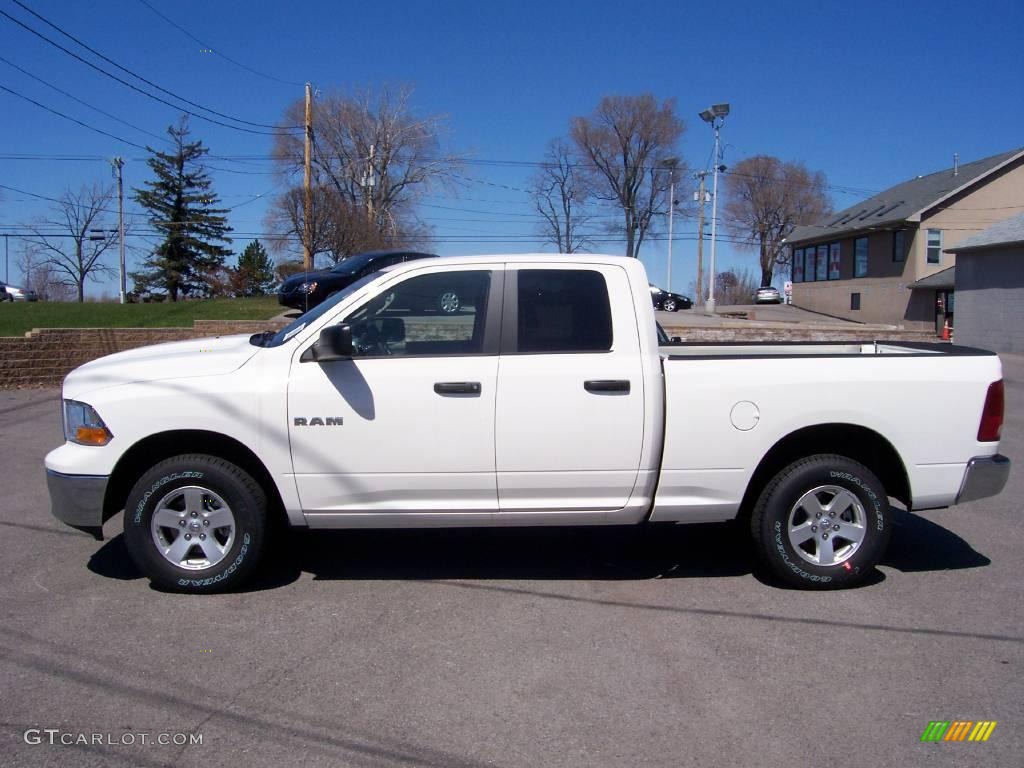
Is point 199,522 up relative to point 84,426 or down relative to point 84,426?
down

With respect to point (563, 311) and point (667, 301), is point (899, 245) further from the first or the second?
point (563, 311)

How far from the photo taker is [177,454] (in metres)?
5.30

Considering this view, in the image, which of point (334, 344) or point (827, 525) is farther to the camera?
point (827, 525)

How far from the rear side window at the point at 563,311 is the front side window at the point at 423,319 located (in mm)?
260

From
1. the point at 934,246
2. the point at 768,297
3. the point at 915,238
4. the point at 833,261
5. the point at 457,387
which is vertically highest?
the point at 915,238

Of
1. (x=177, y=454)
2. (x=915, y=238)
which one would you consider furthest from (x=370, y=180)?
(x=177, y=454)

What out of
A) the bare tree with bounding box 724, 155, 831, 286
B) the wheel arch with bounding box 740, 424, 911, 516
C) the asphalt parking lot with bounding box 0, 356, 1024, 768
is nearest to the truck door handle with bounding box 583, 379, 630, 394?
the wheel arch with bounding box 740, 424, 911, 516

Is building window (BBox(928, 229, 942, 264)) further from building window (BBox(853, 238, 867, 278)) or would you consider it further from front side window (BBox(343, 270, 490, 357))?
front side window (BBox(343, 270, 490, 357))

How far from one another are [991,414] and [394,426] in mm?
3558

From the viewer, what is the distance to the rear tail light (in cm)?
533

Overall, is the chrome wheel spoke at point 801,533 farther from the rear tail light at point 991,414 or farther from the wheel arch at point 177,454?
the wheel arch at point 177,454

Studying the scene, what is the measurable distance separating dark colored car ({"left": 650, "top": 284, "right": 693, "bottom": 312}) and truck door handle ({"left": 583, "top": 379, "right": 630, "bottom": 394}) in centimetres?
2804

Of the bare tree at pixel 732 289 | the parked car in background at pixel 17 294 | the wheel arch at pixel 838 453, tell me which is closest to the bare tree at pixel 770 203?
the bare tree at pixel 732 289

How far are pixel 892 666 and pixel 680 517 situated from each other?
1420mm
